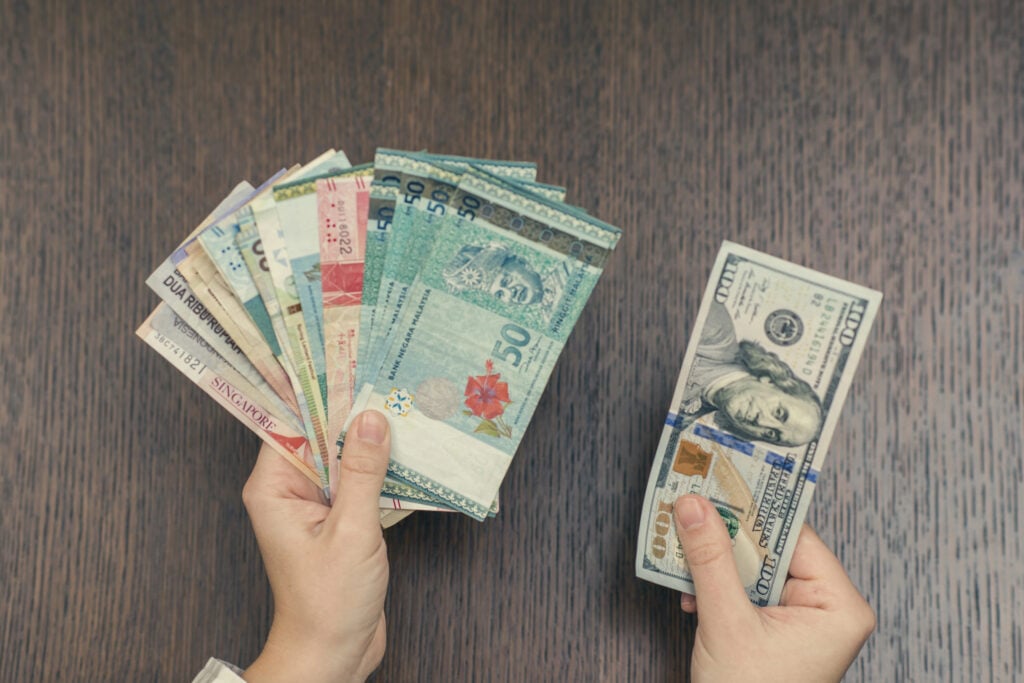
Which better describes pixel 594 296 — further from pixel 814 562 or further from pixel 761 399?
pixel 814 562

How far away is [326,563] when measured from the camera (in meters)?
0.66

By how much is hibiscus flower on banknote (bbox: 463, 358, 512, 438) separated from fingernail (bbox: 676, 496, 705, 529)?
175 millimetres

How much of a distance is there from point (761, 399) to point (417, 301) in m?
0.34

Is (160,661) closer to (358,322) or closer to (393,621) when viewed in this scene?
(393,621)

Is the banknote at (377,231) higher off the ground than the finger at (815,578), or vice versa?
the banknote at (377,231)

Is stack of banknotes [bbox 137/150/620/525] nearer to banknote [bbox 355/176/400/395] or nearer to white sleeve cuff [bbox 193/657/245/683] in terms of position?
banknote [bbox 355/176/400/395]

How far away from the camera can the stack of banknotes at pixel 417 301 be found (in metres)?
0.70

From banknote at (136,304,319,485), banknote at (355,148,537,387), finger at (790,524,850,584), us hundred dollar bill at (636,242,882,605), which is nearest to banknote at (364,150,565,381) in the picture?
banknote at (355,148,537,387)

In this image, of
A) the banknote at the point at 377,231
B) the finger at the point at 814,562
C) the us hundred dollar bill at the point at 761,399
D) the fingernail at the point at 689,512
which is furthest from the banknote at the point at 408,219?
the finger at the point at 814,562

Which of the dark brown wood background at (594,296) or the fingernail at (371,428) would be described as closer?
the fingernail at (371,428)

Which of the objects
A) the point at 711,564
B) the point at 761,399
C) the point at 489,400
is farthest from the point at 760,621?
the point at 489,400

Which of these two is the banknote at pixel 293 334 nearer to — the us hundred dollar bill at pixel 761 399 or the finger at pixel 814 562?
the us hundred dollar bill at pixel 761 399

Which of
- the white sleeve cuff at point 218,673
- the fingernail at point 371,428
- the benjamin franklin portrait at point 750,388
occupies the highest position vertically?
the benjamin franklin portrait at point 750,388

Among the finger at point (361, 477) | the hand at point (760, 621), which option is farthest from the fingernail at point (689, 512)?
the finger at point (361, 477)
